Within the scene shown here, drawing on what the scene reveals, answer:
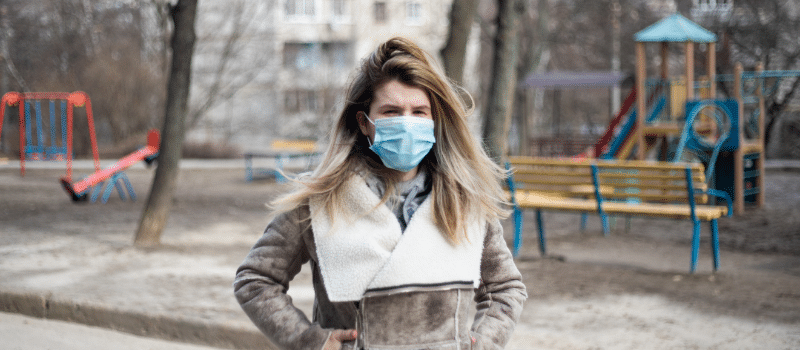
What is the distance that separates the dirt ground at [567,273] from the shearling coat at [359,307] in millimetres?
1224

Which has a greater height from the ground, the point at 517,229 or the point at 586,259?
the point at 517,229

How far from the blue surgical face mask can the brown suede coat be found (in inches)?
11.3

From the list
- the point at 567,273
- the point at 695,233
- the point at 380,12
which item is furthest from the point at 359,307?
the point at 380,12

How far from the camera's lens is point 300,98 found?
156 ft

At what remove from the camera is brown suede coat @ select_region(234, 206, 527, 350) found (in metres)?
2.17

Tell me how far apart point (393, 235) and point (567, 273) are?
543 centimetres

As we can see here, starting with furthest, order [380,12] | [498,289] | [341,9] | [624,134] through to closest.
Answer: [380,12] < [341,9] < [624,134] < [498,289]

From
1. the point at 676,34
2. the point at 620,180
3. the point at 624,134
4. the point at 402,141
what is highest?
the point at 402,141

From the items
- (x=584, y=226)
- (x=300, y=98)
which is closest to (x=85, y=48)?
(x=300, y=98)

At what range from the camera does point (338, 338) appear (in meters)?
2.18

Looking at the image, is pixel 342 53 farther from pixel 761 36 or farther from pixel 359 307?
pixel 359 307

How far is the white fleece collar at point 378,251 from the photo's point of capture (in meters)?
2.14

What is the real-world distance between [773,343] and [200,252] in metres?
5.73

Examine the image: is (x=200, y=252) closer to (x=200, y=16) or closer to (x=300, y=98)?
(x=200, y=16)
